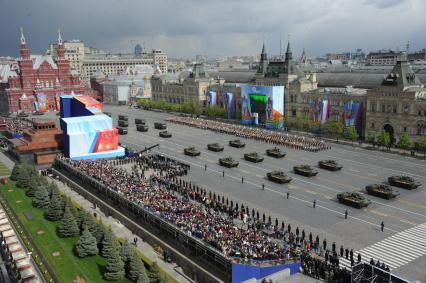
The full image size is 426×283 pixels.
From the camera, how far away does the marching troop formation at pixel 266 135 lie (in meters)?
69.3

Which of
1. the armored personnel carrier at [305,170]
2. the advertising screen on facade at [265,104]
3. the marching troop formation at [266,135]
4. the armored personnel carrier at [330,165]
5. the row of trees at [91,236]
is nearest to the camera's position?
the row of trees at [91,236]

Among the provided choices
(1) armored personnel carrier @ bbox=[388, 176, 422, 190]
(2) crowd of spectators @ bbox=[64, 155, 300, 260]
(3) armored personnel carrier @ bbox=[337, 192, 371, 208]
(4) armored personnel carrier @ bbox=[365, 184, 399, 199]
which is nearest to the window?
(1) armored personnel carrier @ bbox=[388, 176, 422, 190]

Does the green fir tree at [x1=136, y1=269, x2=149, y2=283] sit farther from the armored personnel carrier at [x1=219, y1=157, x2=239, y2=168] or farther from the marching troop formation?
the marching troop formation

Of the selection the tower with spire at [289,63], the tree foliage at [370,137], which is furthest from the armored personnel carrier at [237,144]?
the tower with spire at [289,63]

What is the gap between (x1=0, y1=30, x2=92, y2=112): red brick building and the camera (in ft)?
420

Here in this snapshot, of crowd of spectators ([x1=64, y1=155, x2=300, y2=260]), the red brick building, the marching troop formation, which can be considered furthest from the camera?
the red brick building

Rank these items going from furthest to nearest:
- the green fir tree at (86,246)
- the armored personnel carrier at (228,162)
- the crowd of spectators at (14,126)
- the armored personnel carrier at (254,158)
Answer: the crowd of spectators at (14,126) < the armored personnel carrier at (254,158) < the armored personnel carrier at (228,162) < the green fir tree at (86,246)

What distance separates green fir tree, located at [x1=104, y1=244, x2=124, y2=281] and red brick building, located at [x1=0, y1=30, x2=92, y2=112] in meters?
112

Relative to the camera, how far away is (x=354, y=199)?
4175 cm

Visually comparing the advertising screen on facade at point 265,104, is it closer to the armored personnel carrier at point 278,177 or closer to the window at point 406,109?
the window at point 406,109

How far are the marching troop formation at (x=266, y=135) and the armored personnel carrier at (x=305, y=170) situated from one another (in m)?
14.2

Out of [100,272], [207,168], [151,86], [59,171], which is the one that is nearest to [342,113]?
[207,168]

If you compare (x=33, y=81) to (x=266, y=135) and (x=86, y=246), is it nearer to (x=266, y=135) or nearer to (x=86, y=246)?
(x=266, y=135)

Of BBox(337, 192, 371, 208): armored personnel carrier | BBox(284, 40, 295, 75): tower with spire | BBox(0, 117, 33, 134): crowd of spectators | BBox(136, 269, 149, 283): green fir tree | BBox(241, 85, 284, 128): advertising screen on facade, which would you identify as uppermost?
BBox(284, 40, 295, 75): tower with spire
